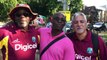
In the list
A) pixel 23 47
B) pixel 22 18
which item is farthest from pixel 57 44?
pixel 22 18

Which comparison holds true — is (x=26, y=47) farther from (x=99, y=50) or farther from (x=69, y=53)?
(x=99, y=50)

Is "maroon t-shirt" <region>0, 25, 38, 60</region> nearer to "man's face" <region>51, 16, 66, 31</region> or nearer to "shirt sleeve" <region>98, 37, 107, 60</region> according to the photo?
"man's face" <region>51, 16, 66, 31</region>

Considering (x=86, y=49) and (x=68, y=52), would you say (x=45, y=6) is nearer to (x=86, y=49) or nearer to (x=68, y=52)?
(x=86, y=49)

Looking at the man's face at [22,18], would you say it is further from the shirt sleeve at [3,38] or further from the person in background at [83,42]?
the person in background at [83,42]

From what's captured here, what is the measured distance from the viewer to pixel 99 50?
517 centimetres

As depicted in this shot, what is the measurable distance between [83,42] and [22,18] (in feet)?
2.97

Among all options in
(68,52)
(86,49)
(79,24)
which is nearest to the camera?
(68,52)

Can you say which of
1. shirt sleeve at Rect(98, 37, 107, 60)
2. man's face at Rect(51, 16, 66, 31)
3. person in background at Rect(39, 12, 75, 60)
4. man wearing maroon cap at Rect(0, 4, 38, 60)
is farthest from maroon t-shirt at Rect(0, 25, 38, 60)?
shirt sleeve at Rect(98, 37, 107, 60)

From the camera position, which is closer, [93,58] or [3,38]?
[3,38]

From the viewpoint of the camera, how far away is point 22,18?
4.75 metres

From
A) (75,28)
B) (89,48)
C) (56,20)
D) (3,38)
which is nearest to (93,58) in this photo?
(89,48)

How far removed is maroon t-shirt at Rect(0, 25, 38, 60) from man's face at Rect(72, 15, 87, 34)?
584 mm

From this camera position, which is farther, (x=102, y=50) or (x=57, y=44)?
(x=102, y=50)

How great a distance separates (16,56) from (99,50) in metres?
1.12
